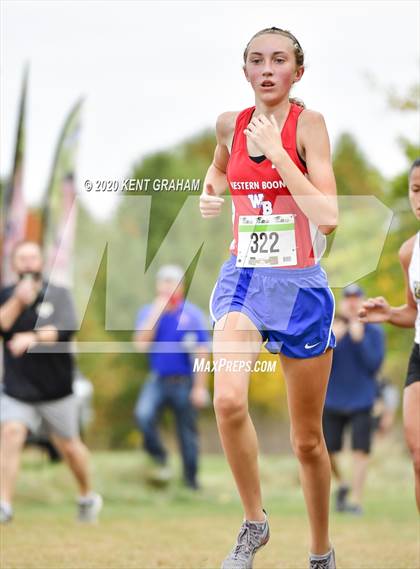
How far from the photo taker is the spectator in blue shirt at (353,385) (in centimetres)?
1147

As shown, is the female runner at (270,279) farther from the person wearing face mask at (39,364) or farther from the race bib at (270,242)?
the person wearing face mask at (39,364)

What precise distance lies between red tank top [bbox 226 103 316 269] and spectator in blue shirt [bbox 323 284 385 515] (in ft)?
19.8

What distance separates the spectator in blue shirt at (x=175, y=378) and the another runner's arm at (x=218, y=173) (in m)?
6.40

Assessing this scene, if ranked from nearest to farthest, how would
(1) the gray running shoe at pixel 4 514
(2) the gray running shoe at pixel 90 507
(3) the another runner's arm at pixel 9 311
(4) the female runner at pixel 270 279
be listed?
1. (4) the female runner at pixel 270 279
2. (1) the gray running shoe at pixel 4 514
3. (3) the another runner's arm at pixel 9 311
4. (2) the gray running shoe at pixel 90 507

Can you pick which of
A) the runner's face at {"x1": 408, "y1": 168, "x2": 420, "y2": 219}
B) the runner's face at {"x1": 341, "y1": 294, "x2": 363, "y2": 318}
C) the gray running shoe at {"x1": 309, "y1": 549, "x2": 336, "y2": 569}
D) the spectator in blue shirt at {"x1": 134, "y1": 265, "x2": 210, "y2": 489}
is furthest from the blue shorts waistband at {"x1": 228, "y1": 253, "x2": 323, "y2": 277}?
the spectator in blue shirt at {"x1": 134, "y1": 265, "x2": 210, "y2": 489}

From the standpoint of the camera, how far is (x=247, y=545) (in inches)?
215

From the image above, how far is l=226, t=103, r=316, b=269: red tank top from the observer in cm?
532

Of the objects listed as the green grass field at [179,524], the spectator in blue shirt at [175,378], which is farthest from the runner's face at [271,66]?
the spectator in blue shirt at [175,378]

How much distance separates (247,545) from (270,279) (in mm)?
1250

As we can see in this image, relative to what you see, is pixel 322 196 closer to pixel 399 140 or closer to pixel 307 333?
pixel 307 333

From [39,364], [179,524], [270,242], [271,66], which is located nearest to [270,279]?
[270,242]

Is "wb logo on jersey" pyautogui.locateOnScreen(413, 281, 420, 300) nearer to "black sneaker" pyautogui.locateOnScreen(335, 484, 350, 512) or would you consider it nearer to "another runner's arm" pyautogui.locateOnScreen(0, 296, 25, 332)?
"another runner's arm" pyautogui.locateOnScreen(0, 296, 25, 332)

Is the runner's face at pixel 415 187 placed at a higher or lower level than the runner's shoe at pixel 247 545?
higher

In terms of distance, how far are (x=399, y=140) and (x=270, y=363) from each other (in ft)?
24.0
